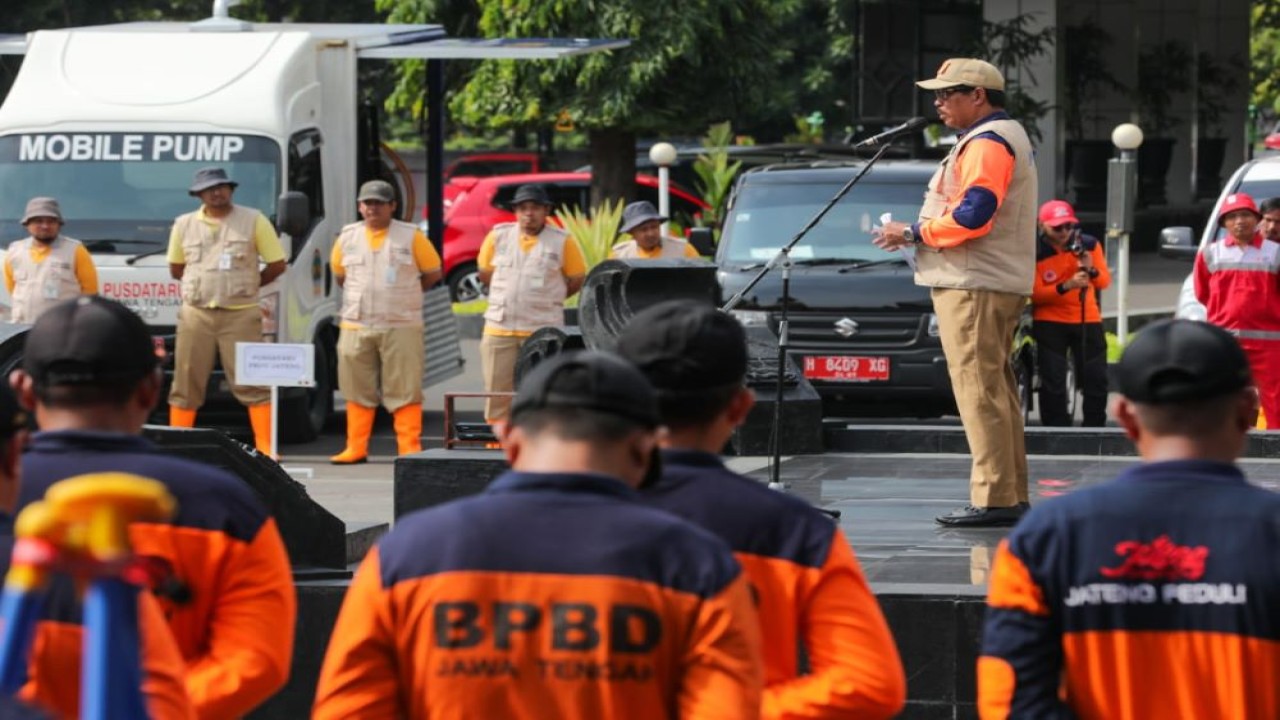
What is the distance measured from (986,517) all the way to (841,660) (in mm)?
5441

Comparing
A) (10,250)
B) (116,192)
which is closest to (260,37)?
(116,192)

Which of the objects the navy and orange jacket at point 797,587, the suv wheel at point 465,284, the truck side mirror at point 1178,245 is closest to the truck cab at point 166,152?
the truck side mirror at point 1178,245

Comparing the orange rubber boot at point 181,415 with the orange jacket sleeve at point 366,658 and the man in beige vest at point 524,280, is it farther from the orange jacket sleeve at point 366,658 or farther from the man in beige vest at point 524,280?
the orange jacket sleeve at point 366,658

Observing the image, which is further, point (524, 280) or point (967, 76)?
point (524, 280)

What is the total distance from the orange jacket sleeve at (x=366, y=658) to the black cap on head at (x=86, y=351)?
23.7 inches

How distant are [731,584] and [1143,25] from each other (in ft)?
114

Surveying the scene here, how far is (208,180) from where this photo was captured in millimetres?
14898

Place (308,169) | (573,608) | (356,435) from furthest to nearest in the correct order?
(308,169), (356,435), (573,608)

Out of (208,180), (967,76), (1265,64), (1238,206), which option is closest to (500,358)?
(208,180)

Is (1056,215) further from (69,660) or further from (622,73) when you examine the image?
(622,73)

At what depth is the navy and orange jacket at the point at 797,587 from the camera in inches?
153

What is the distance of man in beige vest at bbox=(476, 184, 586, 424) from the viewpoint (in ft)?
49.9

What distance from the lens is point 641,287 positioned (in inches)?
446

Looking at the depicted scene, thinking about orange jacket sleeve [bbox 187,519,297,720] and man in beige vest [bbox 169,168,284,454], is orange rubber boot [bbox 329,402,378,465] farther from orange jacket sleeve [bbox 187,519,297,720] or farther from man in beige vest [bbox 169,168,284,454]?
orange jacket sleeve [bbox 187,519,297,720]
